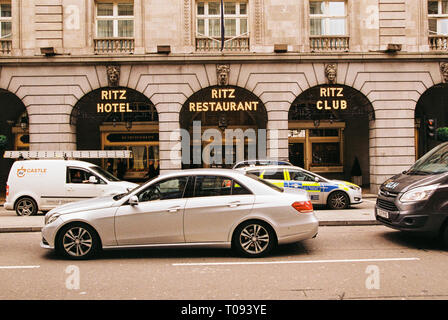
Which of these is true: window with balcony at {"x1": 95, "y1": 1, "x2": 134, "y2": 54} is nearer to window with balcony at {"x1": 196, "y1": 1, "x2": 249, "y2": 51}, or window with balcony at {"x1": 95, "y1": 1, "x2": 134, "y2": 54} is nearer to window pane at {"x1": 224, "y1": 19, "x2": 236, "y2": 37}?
window with balcony at {"x1": 196, "y1": 1, "x2": 249, "y2": 51}

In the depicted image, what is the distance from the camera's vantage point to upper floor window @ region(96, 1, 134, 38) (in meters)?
17.5

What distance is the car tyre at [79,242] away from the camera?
6262 mm

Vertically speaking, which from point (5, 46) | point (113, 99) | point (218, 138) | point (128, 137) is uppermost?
point (5, 46)

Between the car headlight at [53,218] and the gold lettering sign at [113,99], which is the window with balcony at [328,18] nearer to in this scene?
the gold lettering sign at [113,99]

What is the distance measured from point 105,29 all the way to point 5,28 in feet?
15.4

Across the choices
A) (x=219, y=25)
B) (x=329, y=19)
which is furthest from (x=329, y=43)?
→ (x=219, y=25)

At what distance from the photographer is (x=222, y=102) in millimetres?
17250

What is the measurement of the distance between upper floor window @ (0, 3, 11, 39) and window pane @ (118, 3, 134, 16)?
16.9ft

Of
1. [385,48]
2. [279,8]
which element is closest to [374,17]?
[385,48]

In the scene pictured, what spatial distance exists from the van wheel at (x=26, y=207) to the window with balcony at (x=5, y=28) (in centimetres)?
865

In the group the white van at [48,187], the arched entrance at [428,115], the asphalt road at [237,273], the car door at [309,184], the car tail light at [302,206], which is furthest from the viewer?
the arched entrance at [428,115]

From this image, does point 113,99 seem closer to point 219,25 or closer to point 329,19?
point 219,25


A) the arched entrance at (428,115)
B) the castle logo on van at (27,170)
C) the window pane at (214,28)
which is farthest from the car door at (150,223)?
the arched entrance at (428,115)

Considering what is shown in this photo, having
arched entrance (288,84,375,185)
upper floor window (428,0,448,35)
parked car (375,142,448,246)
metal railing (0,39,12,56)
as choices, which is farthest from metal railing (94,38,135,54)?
upper floor window (428,0,448,35)
